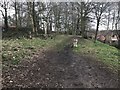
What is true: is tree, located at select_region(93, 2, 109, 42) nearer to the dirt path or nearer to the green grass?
the green grass

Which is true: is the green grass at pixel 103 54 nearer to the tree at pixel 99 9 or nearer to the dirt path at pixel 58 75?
the dirt path at pixel 58 75

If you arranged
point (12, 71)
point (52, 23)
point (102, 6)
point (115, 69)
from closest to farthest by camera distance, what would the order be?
point (12, 71)
point (115, 69)
point (102, 6)
point (52, 23)

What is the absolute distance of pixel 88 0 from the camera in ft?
83.8

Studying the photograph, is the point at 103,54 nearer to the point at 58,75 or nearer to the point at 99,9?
the point at 58,75

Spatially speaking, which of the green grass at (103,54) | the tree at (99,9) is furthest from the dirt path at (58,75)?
the tree at (99,9)

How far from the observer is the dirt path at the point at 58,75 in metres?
7.25

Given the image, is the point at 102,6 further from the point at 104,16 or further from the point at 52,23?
the point at 52,23

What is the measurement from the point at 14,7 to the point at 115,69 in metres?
20.1

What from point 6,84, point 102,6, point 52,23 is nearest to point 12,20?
point 52,23

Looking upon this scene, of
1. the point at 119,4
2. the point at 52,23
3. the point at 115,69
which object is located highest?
the point at 119,4

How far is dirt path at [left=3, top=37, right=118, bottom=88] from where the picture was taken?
7254mm

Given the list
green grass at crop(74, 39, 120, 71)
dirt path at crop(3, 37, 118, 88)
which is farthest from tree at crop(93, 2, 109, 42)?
dirt path at crop(3, 37, 118, 88)

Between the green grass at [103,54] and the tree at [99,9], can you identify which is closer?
the green grass at [103,54]

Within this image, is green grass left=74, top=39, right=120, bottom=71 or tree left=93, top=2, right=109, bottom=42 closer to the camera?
green grass left=74, top=39, right=120, bottom=71
